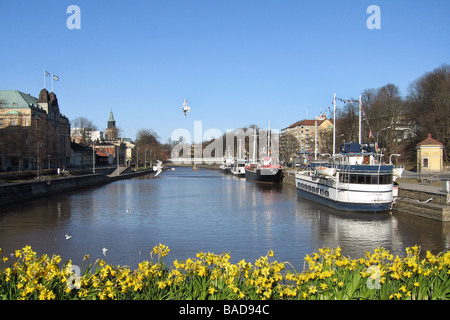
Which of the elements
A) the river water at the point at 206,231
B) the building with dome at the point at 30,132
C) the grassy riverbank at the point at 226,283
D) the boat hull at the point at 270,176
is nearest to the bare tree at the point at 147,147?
the building with dome at the point at 30,132

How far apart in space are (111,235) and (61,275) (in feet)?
53.7

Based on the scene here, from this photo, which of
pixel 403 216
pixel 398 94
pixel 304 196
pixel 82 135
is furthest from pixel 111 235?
pixel 82 135

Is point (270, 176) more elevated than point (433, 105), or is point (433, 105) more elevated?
point (433, 105)

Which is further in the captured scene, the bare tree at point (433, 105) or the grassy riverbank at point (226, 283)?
the bare tree at point (433, 105)

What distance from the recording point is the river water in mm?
19906

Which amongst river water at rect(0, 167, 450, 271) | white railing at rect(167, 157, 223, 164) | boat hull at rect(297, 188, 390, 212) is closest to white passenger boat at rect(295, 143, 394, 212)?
boat hull at rect(297, 188, 390, 212)

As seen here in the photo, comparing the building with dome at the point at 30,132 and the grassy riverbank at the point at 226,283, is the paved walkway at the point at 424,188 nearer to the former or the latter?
the grassy riverbank at the point at 226,283

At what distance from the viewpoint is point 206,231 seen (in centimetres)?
2534

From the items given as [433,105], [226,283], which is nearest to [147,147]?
[433,105]

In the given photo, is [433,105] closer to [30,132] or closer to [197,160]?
[30,132]

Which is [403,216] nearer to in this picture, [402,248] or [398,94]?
→ [402,248]

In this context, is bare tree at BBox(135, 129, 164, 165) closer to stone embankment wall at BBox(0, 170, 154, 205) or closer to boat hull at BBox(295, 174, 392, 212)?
stone embankment wall at BBox(0, 170, 154, 205)

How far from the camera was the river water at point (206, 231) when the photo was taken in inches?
784

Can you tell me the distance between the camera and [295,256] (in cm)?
1877
